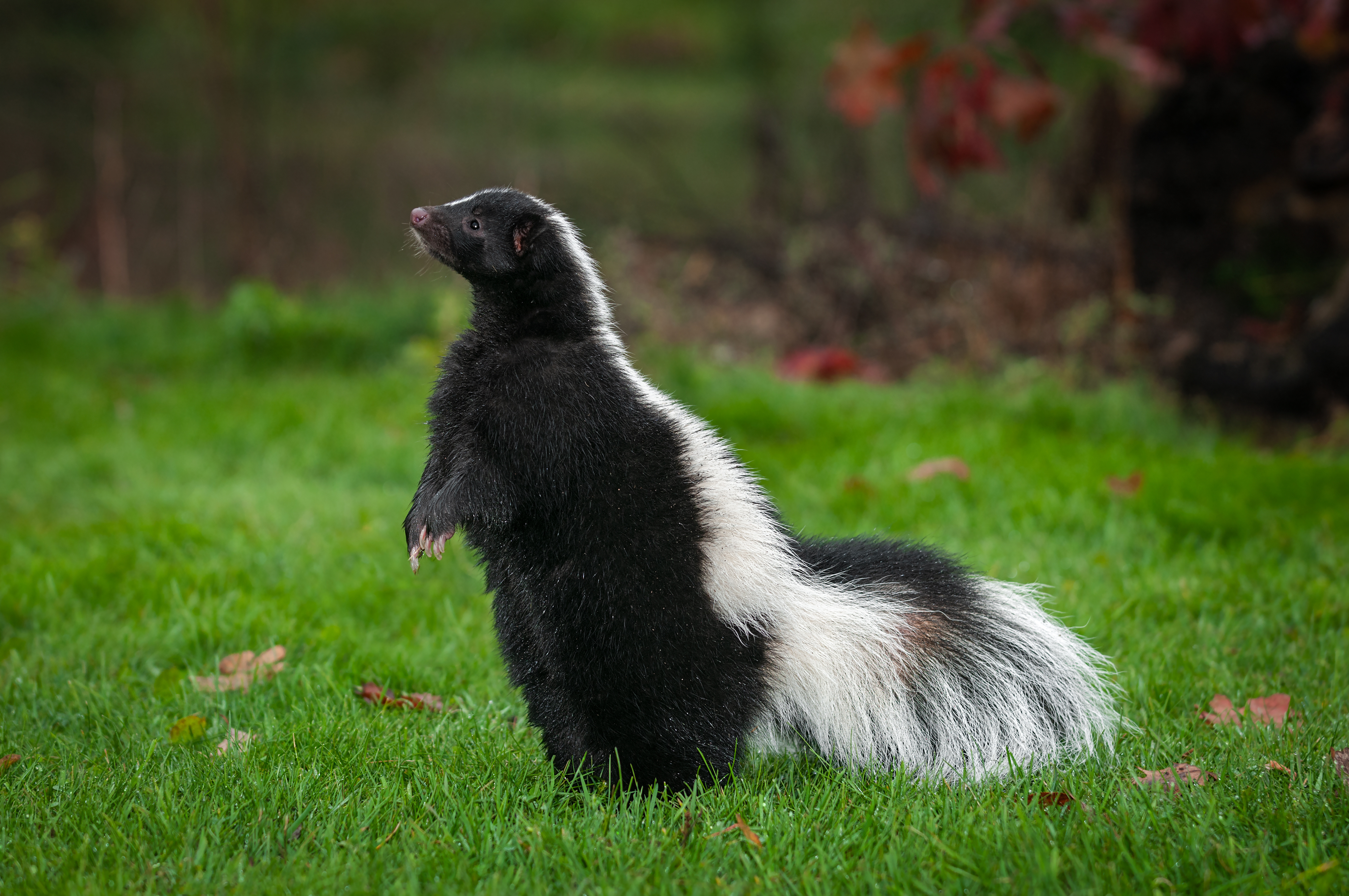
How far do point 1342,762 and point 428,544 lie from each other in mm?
2094

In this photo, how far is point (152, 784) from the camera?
8.13 feet

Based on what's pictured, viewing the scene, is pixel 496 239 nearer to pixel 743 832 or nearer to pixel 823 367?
pixel 743 832

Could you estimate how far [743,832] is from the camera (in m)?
2.28

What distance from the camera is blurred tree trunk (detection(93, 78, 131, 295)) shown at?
33.7 feet

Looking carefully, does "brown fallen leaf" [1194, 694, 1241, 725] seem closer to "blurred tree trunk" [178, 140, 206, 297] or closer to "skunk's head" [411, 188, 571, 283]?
"skunk's head" [411, 188, 571, 283]

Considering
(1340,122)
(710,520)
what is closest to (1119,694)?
(710,520)

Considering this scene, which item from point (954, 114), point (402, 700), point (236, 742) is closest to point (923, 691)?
point (402, 700)

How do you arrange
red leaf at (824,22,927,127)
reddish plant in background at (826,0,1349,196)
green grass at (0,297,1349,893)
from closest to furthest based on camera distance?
green grass at (0,297,1349,893)
reddish plant in background at (826,0,1349,196)
red leaf at (824,22,927,127)

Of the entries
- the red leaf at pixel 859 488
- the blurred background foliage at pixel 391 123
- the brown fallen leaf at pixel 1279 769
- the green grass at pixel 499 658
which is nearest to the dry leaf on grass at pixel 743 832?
the green grass at pixel 499 658

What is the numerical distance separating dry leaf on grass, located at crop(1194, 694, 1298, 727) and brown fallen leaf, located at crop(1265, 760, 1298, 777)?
28 cm

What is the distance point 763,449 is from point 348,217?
21.7 ft

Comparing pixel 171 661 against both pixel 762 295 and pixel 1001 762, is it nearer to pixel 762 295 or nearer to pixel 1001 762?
pixel 1001 762

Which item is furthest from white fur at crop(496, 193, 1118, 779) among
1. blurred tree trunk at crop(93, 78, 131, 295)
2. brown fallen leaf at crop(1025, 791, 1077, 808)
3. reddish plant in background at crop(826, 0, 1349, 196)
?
blurred tree trunk at crop(93, 78, 131, 295)

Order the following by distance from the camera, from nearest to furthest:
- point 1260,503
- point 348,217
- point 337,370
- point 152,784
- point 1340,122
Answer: point 152,784 → point 1260,503 → point 1340,122 → point 337,370 → point 348,217
